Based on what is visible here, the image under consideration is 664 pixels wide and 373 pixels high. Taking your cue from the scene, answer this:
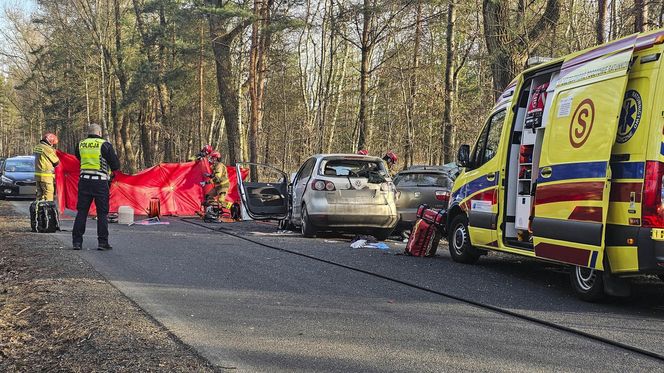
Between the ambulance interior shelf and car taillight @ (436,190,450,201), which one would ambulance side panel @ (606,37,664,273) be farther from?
car taillight @ (436,190,450,201)

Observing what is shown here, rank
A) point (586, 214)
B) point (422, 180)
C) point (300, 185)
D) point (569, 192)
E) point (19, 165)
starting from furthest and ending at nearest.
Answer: point (19, 165)
point (422, 180)
point (300, 185)
point (569, 192)
point (586, 214)

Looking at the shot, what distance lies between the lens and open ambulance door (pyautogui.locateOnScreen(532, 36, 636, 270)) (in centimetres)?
570

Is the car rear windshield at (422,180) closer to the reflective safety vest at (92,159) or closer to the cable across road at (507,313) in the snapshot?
the cable across road at (507,313)

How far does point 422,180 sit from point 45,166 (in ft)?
27.3

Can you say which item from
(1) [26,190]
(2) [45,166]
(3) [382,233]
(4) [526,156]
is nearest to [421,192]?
(3) [382,233]

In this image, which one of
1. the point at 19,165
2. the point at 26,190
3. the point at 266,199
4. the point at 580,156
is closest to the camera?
the point at 580,156

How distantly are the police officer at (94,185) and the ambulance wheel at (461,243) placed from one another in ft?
18.8

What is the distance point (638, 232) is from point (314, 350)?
3.26m

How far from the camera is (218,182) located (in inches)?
618

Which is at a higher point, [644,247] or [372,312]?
[644,247]

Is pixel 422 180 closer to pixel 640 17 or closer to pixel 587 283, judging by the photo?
pixel 640 17

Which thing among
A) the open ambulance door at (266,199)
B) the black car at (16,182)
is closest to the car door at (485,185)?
the open ambulance door at (266,199)

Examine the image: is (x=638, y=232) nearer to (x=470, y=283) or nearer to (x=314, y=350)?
(x=470, y=283)

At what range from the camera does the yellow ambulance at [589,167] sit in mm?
5406
